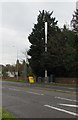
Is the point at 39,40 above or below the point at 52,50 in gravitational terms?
above

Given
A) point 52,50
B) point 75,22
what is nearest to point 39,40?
point 52,50

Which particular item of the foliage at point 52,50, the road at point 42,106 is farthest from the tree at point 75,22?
the road at point 42,106

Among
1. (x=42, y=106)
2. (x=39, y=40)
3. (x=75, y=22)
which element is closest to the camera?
(x=42, y=106)

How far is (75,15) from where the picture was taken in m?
36.5

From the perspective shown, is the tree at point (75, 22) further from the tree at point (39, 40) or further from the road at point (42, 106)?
the road at point (42, 106)

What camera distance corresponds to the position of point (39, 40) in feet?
156

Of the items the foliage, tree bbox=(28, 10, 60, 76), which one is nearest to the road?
the foliage

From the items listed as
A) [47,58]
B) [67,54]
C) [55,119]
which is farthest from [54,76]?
[55,119]

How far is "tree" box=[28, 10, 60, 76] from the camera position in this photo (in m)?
45.0

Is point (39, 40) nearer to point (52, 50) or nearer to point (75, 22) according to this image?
point (52, 50)

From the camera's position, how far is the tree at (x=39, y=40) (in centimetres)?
4503

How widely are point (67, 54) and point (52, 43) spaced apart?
4.99 meters

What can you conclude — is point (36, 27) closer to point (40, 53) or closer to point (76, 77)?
point (40, 53)

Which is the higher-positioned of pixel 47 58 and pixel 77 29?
pixel 77 29
